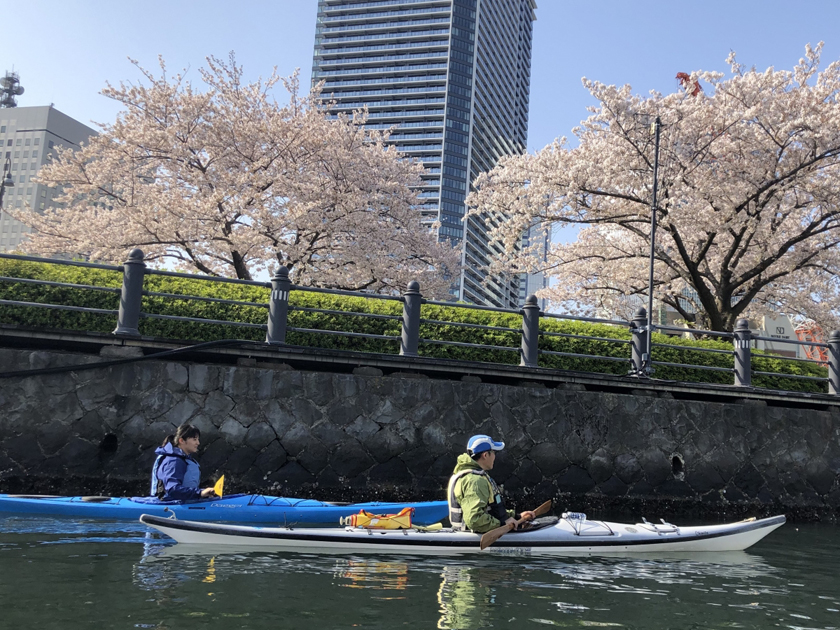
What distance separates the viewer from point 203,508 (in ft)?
27.5

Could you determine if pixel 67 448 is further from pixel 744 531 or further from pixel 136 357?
pixel 744 531

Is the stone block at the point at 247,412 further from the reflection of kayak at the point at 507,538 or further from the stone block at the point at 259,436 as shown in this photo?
the reflection of kayak at the point at 507,538

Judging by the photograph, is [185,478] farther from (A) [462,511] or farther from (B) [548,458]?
(B) [548,458]

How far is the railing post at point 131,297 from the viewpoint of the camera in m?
10.8

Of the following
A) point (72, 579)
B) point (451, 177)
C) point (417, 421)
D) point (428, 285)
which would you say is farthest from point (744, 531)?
point (451, 177)

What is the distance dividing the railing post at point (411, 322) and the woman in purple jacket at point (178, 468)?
4.20 m

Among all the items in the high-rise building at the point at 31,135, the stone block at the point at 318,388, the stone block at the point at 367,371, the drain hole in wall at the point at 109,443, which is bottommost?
the drain hole in wall at the point at 109,443

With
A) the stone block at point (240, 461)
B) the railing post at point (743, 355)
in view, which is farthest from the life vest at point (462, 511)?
the railing post at point (743, 355)

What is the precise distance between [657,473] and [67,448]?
9835 mm

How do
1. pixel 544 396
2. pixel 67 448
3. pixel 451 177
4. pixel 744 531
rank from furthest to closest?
pixel 451 177, pixel 544 396, pixel 67 448, pixel 744 531

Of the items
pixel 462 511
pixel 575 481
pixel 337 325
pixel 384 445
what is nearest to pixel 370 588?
pixel 462 511

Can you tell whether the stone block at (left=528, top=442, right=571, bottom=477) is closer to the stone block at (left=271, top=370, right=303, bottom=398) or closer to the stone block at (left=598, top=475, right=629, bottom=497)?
the stone block at (left=598, top=475, right=629, bottom=497)

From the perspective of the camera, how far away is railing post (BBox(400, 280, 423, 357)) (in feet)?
38.3

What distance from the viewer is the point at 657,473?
475 inches
